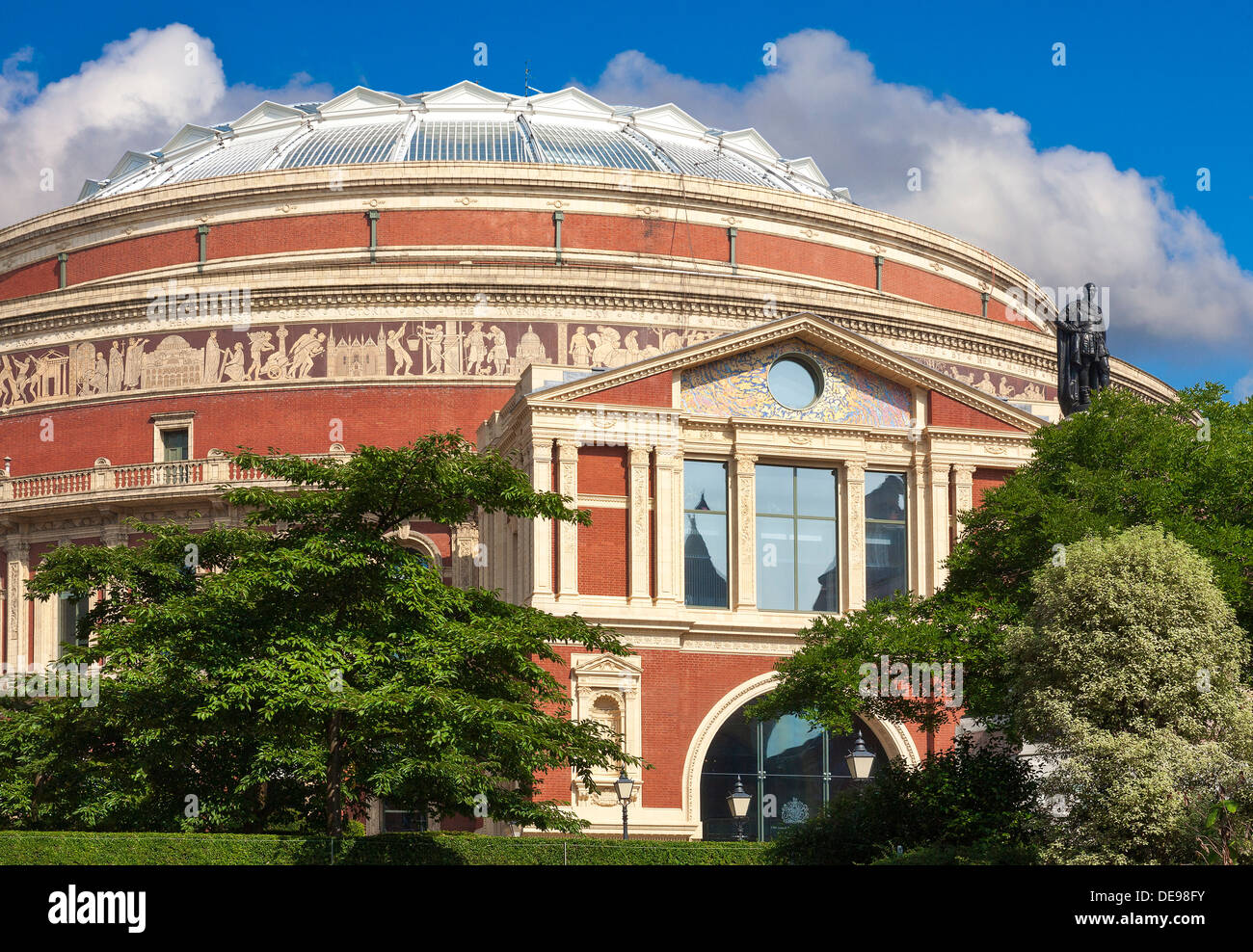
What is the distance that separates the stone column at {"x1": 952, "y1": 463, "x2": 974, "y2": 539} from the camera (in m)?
44.2

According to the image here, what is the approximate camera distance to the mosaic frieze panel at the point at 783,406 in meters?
43.7

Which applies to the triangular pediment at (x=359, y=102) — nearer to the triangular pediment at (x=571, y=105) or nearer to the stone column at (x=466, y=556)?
the triangular pediment at (x=571, y=105)

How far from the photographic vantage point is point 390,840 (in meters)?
30.4

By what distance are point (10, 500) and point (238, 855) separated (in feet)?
85.4

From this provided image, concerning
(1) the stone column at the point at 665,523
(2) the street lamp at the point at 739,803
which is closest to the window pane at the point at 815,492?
(1) the stone column at the point at 665,523

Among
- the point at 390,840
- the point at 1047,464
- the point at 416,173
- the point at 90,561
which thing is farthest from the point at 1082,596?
the point at 416,173

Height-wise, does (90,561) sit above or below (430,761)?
above

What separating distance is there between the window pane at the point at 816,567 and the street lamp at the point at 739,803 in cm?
472

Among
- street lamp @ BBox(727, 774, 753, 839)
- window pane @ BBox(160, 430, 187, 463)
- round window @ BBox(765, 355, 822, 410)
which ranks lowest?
street lamp @ BBox(727, 774, 753, 839)

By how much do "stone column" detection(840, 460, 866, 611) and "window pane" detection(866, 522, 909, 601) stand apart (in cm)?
42

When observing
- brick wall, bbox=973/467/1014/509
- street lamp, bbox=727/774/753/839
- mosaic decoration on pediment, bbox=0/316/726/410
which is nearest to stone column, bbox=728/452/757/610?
street lamp, bbox=727/774/753/839

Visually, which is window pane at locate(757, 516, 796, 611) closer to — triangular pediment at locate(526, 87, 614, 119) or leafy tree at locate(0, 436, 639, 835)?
leafy tree at locate(0, 436, 639, 835)

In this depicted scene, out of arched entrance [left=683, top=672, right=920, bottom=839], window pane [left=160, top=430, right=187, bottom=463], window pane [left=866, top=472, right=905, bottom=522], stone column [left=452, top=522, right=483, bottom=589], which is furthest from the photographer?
window pane [left=160, top=430, right=187, bottom=463]
